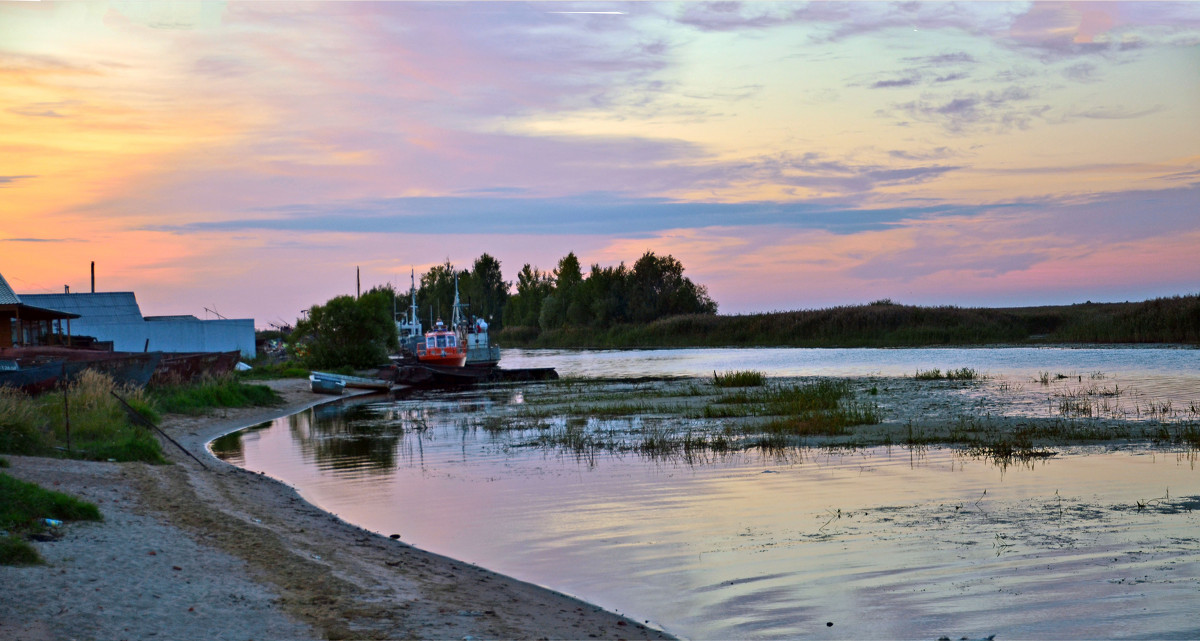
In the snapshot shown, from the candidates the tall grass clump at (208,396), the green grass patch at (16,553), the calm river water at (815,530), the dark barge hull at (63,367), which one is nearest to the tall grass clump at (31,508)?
the green grass patch at (16,553)

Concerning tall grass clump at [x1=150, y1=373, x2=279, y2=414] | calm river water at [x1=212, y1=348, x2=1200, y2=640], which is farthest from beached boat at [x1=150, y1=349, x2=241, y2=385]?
calm river water at [x1=212, y1=348, x2=1200, y2=640]

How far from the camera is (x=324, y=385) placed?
138 feet

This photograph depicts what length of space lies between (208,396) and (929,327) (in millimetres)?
56547

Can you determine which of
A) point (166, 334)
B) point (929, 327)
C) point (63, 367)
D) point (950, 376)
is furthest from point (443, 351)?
point (929, 327)

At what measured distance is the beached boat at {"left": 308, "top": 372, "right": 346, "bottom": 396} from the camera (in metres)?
41.9

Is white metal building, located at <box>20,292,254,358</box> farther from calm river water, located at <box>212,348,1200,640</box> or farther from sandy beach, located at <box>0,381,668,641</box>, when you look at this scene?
sandy beach, located at <box>0,381,668,641</box>

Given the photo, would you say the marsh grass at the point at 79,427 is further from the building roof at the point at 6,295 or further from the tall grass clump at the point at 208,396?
the building roof at the point at 6,295

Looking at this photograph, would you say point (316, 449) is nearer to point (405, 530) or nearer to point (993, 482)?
point (405, 530)

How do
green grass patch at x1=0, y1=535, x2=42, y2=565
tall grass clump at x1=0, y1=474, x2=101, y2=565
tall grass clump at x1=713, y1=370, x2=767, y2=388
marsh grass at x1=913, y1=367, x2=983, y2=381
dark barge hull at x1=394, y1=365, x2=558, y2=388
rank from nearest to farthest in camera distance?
green grass patch at x1=0, y1=535, x2=42, y2=565 < tall grass clump at x1=0, y1=474, x2=101, y2=565 < marsh grass at x1=913, y1=367, x2=983, y2=381 < tall grass clump at x1=713, y1=370, x2=767, y2=388 < dark barge hull at x1=394, y1=365, x2=558, y2=388

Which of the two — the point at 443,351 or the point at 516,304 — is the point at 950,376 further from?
the point at 516,304

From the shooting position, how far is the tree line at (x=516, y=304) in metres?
56.9

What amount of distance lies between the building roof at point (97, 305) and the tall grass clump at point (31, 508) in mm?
46612

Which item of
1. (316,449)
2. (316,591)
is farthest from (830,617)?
(316,449)

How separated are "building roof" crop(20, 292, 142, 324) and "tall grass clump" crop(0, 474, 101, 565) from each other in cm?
4661
